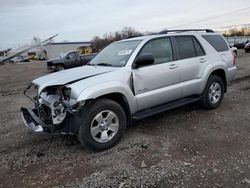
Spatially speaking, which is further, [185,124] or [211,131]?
[185,124]

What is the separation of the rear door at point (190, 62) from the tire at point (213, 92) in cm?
33

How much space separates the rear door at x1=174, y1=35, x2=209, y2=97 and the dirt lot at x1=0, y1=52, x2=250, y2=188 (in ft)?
2.34

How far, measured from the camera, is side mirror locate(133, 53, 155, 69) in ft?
13.8

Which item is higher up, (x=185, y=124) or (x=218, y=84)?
(x=218, y=84)

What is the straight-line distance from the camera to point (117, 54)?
4.82 metres

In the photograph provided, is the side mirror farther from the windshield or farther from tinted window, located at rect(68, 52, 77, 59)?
tinted window, located at rect(68, 52, 77, 59)

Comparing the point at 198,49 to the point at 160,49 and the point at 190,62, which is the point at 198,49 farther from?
the point at 160,49

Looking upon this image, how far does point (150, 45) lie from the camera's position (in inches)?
185

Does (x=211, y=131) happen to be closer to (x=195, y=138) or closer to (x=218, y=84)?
(x=195, y=138)

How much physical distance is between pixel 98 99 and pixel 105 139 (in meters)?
0.67

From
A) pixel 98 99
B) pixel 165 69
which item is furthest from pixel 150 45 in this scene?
pixel 98 99

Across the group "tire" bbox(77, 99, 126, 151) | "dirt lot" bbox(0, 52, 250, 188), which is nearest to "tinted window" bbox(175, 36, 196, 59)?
"dirt lot" bbox(0, 52, 250, 188)

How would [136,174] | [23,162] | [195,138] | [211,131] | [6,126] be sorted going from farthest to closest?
[6,126] → [211,131] → [195,138] → [23,162] → [136,174]

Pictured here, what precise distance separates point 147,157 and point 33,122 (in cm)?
199
